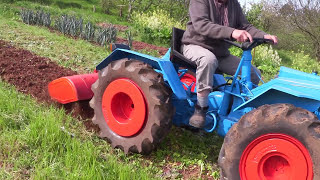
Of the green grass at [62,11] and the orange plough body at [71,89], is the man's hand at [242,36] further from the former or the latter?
the green grass at [62,11]

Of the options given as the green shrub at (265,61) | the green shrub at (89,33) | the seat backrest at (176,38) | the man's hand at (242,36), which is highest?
the man's hand at (242,36)

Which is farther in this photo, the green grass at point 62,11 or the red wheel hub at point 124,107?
the green grass at point 62,11

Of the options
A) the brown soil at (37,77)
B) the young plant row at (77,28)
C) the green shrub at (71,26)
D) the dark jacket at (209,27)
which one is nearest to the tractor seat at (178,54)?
the dark jacket at (209,27)

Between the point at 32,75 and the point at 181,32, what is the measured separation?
2436 mm

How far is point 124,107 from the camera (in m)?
3.06

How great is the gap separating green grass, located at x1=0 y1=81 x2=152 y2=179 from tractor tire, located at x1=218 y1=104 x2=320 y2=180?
69 centimetres

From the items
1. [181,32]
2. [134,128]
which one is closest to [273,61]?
[181,32]

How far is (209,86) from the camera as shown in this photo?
8.70 feet

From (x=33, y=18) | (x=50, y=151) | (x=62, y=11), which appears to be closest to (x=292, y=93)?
(x=50, y=151)

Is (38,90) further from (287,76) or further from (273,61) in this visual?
(273,61)

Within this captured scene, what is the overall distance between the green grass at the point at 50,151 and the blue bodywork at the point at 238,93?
0.72 metres

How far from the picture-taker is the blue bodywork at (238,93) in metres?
2.30

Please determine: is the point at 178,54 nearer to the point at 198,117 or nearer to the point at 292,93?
the point at 198,117

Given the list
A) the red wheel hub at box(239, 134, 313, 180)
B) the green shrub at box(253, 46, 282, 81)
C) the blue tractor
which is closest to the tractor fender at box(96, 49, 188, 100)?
the blue tractor
